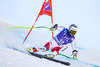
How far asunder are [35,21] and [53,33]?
720mm

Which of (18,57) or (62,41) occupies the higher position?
(62,41)

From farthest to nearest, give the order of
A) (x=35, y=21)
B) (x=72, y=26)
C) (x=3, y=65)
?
(x=35, y=21)
(x=72, y=26)
(x=3, y=65)

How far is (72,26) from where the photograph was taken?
198 inches

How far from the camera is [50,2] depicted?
545 cm

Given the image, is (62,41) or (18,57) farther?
(62,41)

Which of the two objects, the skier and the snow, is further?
the skier

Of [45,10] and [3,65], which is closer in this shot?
[3,65]

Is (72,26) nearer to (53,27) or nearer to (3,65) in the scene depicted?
(53,27)

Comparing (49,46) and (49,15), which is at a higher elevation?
(49,15)

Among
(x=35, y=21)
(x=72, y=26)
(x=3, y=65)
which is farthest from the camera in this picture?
(x=35, y=21)

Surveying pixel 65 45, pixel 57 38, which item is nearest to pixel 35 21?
pixel 57 38

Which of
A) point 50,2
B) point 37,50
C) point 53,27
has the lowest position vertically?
point 37,50

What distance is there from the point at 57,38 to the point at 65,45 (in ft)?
1.11

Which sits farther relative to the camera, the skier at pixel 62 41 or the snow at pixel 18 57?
the skier at pixel 62 41
